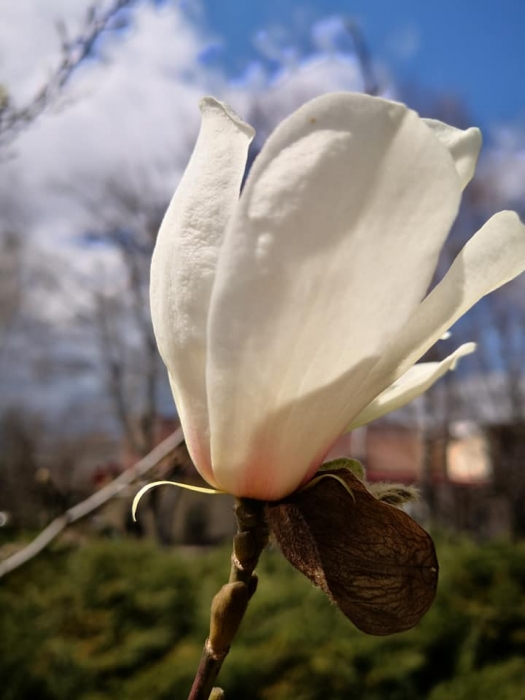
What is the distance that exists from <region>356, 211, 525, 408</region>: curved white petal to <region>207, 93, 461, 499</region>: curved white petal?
0.7 inches

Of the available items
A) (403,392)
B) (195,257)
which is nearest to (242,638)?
(403,392)

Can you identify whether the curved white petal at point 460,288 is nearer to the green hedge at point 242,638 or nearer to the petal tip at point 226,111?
the petal tip at point 226,111

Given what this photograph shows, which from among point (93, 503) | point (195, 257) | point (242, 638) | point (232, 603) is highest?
point (195, 257)

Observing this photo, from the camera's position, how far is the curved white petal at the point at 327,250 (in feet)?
1.20

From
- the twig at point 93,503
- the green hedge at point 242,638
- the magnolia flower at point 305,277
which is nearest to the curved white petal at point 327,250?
the magnolia flower at point 305,277

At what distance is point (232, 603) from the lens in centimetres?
39

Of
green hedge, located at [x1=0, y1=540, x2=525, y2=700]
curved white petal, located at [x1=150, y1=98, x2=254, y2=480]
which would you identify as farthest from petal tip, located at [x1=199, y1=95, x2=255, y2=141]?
green hedge, located at [x1=0, y1=540, x2=525, y2=700]

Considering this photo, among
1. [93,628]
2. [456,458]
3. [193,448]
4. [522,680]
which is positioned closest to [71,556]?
[93,628]

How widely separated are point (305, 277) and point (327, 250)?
0.02 metres

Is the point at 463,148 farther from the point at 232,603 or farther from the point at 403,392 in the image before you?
the point at 232,603

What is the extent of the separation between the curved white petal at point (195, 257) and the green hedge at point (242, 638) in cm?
267

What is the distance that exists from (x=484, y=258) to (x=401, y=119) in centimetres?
9

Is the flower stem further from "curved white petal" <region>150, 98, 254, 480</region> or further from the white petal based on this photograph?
the white petal

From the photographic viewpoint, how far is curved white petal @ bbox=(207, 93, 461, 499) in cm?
36
